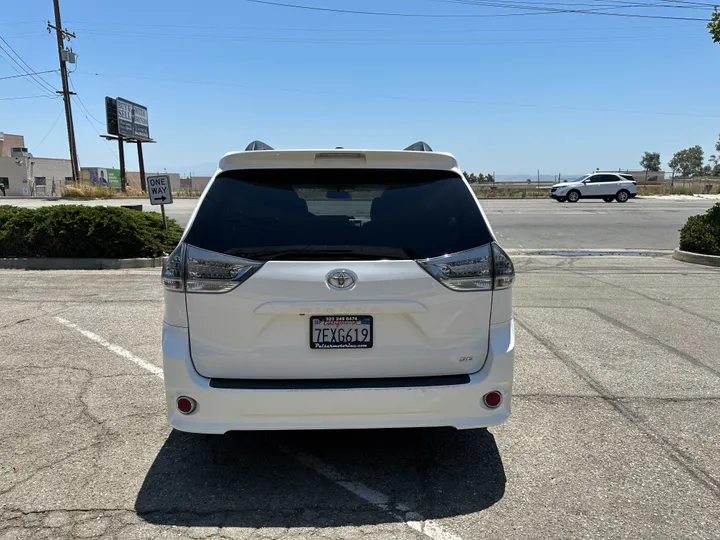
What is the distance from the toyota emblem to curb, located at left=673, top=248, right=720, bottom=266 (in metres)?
11.5

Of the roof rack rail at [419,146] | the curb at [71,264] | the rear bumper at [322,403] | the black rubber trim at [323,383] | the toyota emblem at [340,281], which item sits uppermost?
the roof rack rail at [419,146]

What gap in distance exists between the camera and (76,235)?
11461mm

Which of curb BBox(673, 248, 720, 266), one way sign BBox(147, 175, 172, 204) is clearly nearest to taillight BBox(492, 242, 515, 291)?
one way sign BBox(147, 175, 172, 204)

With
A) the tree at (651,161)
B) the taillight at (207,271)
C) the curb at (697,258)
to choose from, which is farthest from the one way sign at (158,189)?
the tree at (651,161)

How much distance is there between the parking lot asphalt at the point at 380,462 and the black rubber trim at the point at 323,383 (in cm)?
68

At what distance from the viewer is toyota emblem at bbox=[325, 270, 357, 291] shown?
9.54 ft

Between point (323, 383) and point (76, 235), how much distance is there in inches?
405

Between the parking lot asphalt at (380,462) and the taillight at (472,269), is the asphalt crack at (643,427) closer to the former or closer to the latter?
the parking lot asphalt at (380,462)

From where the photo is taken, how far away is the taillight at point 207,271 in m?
2.93

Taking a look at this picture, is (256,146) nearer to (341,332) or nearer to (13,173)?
(341,332)

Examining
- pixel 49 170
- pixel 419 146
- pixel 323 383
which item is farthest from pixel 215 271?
pixel 49 170

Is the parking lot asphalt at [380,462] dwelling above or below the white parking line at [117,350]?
below

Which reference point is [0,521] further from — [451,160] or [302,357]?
[451,160]

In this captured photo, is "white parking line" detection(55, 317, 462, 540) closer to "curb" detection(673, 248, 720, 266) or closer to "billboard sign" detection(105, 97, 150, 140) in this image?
"curb" detection(673, 248, 720, 266)
